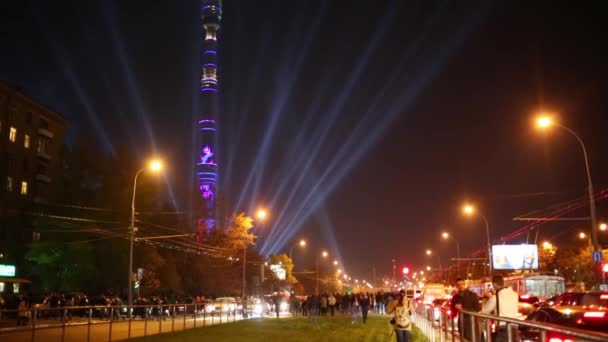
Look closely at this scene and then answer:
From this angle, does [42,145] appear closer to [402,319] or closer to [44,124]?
[44,124]

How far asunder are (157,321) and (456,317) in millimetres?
17403

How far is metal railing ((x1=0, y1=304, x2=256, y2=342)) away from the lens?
17.2 meters

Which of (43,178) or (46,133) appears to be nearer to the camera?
(43,178)

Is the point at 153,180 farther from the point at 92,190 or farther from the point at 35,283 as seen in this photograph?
the point at 35,283

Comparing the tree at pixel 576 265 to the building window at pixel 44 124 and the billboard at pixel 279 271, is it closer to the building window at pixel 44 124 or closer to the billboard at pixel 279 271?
the billboard at pixel 279 271

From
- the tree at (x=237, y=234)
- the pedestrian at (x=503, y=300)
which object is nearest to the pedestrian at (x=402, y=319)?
the pedestrian at (x=503, y=300)

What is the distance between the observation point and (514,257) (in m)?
54.3

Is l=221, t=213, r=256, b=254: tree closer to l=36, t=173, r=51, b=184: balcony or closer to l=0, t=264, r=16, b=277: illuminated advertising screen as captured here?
l=36, t=173, r=51, b=184: balcony

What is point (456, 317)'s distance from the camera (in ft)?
47.8

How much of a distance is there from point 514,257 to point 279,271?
63.2 m

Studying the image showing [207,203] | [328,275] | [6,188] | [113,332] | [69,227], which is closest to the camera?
[113,332]

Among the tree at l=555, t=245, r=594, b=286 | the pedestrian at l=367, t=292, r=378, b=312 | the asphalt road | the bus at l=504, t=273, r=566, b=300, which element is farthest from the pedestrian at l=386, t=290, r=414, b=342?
the tree at l=555, t=245, r=594, b=286

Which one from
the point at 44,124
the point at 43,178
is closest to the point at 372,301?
the point at 43,178

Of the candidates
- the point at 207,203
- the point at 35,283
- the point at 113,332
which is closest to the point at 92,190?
the point at 35,283
